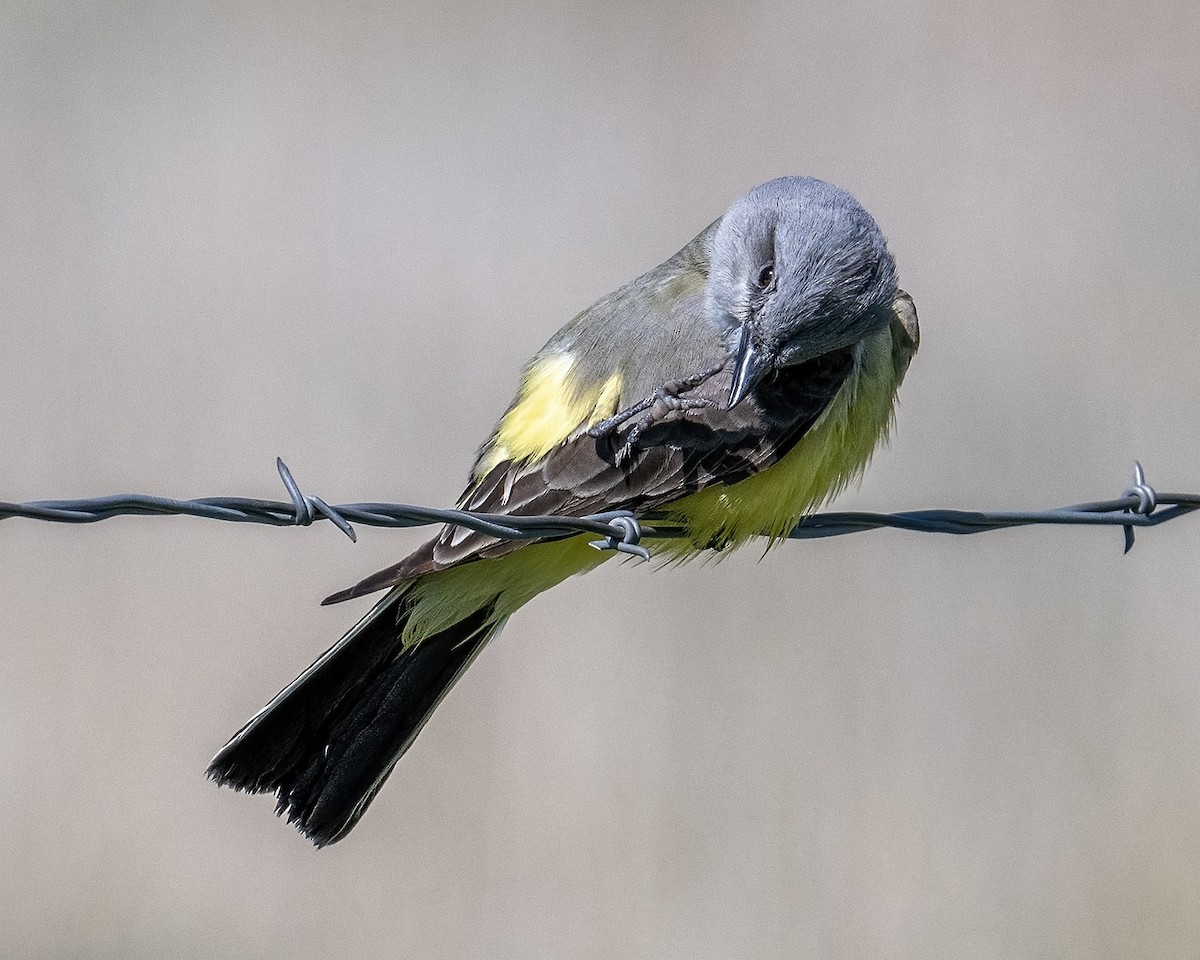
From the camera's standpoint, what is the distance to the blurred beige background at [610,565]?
5.80 m

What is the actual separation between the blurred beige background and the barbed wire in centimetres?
238

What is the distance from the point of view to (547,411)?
387cm

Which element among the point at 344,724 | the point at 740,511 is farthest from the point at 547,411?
the point at 344,724

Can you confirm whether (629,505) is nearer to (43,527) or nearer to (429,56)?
(43,527)

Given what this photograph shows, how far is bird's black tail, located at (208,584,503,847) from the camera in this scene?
3.58 meters

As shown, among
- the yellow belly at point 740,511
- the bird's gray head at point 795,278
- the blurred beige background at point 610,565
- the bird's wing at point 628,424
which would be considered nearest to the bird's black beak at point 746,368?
the bird's gray head at point 795,278

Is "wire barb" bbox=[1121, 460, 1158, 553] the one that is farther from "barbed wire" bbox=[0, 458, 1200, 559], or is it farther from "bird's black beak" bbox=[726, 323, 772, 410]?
"bird's black beak" bbox=[726, 323, 772, 410]

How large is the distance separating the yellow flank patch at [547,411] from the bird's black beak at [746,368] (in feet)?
1.29

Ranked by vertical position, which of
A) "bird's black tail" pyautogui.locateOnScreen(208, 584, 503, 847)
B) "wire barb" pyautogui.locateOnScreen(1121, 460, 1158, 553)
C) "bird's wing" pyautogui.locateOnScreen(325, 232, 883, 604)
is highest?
"bird's wing" pyautogui.locateOnScreen(325, 232, 883, 604)

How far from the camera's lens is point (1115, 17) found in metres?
7.44

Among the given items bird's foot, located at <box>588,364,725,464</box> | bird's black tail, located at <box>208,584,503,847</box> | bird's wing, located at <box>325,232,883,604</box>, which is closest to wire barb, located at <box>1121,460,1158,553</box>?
bird's wing, located at <box>325,232,883,604</box>

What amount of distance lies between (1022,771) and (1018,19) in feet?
13.4

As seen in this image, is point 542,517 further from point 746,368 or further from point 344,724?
point 344,724

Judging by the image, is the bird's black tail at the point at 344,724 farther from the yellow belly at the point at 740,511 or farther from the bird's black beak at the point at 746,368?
the bird's black beak at the point at 746,368
